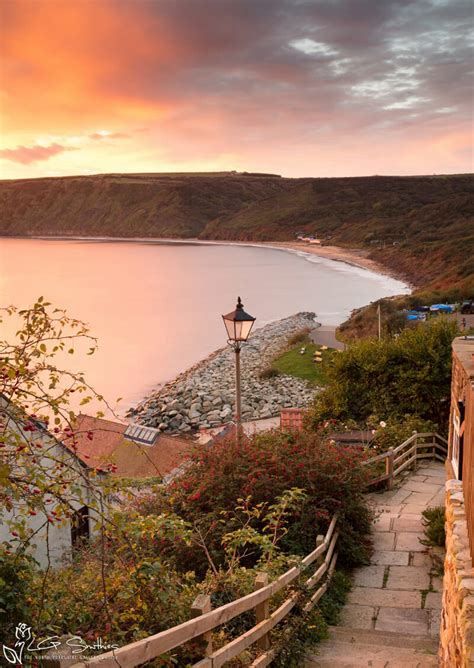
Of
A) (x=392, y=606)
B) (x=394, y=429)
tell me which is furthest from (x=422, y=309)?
(x=392, y=606)

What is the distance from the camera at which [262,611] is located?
503 cm

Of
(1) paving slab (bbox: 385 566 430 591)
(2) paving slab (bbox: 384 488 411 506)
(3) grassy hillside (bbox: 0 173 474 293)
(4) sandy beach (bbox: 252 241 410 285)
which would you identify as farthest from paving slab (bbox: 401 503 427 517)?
(4) sandy beach (bbox: 252 241 410 285)

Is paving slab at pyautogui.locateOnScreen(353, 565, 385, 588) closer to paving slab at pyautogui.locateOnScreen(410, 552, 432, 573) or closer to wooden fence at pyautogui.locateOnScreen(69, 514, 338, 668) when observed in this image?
paving slab at pyautogui.locateOnScreen(410, 552, 432, 573)

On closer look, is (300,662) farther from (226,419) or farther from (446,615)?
(226,419)

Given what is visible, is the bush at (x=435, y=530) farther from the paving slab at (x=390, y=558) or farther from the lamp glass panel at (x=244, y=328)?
the lamp glass panel at (x=244, y=328)

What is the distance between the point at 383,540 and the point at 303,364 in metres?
27.3

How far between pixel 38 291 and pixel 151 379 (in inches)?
1752

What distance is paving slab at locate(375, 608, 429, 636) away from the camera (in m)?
6.61

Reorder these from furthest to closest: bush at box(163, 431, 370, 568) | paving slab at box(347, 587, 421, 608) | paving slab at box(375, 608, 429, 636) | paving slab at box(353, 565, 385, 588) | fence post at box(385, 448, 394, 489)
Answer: fence post at box(385, 448, 394, 489)
paving slab at box(353, 565, 385, 588)
bush at box(163, 431, 370, 568)
paving slab at box(347, 587, 421, 608)
paving slab at box(375, 608, 429, 636)

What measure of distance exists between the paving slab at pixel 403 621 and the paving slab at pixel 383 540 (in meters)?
1.84

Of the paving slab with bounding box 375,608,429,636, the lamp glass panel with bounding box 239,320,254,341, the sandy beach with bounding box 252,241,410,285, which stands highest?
the sandy beach with bounding box 252,241,410,285

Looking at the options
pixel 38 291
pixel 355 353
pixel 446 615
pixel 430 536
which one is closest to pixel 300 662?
pixel 446 615

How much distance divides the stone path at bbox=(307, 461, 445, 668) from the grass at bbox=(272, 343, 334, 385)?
22372mm

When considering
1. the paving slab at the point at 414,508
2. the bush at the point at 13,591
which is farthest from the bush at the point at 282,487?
the bush at the point at 13,591
